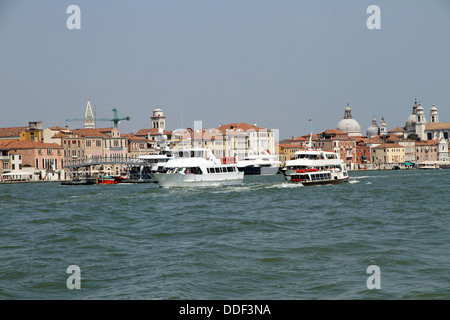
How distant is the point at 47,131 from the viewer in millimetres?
86750

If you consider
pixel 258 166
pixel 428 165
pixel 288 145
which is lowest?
pixel 428 165

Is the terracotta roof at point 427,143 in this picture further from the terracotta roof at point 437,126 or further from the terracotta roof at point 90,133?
the terracotta roof at point 90,133

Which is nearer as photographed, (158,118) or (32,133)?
(32,133)

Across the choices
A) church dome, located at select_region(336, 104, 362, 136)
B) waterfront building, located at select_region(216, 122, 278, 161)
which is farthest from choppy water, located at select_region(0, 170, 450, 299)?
church dome, located at select_region(336, 104, 362, 136)

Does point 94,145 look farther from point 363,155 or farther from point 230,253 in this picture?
point 230,253

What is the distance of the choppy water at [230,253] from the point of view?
33.2 feet

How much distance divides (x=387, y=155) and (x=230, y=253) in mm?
129496

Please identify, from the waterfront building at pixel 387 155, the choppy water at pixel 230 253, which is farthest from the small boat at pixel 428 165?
A: the choppy water at pixel 230 253

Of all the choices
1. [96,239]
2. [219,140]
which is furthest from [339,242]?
[219,140]

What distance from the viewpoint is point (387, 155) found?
138m

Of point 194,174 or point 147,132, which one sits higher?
point 147,132

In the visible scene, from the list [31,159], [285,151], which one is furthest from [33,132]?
[285,151]

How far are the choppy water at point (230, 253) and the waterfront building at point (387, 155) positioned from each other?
117 metres

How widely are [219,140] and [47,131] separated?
94.2 ft
